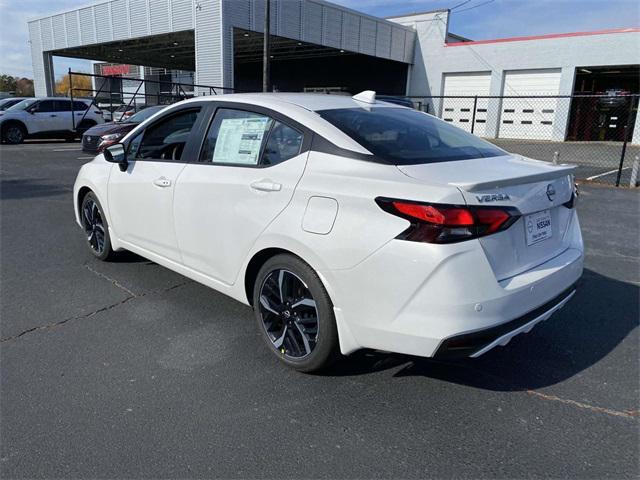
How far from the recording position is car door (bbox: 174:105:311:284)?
2951mm

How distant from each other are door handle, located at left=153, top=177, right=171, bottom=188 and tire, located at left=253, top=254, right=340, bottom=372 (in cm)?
118

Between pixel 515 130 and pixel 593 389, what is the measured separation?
85.6 feet

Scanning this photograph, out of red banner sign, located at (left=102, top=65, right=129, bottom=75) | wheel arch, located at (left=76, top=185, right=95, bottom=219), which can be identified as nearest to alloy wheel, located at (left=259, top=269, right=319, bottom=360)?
wheel arch, located at (left=76, top=185, right=95, bottom=219)

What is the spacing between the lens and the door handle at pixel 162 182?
3719 mm

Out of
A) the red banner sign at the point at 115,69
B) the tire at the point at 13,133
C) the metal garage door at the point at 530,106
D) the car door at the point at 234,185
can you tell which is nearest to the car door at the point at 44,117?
the tire at the point at 13,133

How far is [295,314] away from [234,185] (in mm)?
926

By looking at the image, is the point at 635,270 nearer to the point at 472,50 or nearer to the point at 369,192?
the point at 369,192

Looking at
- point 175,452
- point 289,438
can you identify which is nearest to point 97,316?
point 175,452

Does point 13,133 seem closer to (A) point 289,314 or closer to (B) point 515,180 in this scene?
(A) point 289,314

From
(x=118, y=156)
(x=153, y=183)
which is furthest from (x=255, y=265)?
(x=118, y=156)

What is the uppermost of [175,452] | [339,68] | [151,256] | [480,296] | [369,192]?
[339,68]

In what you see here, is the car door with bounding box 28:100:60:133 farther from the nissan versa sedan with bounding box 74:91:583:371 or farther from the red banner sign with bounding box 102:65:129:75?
the red banner sign with bounding box 102:65:129:75

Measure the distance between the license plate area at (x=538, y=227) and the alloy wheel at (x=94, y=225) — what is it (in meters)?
3.90

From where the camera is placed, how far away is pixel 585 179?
11.5m
